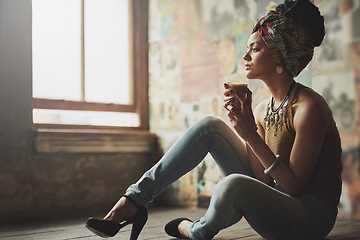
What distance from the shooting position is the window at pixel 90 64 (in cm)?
290

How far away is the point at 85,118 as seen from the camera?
10.3ft

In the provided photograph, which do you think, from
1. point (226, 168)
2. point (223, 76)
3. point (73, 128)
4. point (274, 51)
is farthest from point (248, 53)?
point (73, 128)

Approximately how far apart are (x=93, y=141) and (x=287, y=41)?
1844 millimetres

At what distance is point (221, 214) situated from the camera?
142 centimetres

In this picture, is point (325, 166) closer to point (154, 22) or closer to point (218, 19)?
point (218, 19)

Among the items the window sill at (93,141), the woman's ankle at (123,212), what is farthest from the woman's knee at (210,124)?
the window sill at (93,141)

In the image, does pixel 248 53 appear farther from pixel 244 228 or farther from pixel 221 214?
pixel 244 228

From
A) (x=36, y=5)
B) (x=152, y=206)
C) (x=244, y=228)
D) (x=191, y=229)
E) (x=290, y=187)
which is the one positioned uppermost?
(x=36, y=5)

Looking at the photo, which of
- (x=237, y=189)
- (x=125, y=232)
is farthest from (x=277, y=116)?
(x=125, y=232)

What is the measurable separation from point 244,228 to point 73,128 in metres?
1.48

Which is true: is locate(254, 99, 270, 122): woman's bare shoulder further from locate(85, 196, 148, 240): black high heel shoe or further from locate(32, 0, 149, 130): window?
locate(32, 0, 149, 130): window

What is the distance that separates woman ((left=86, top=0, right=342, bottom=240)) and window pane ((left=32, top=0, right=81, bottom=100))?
1.59m

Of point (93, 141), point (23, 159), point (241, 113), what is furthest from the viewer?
point (93, 141)

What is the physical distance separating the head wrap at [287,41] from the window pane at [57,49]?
1826mm
